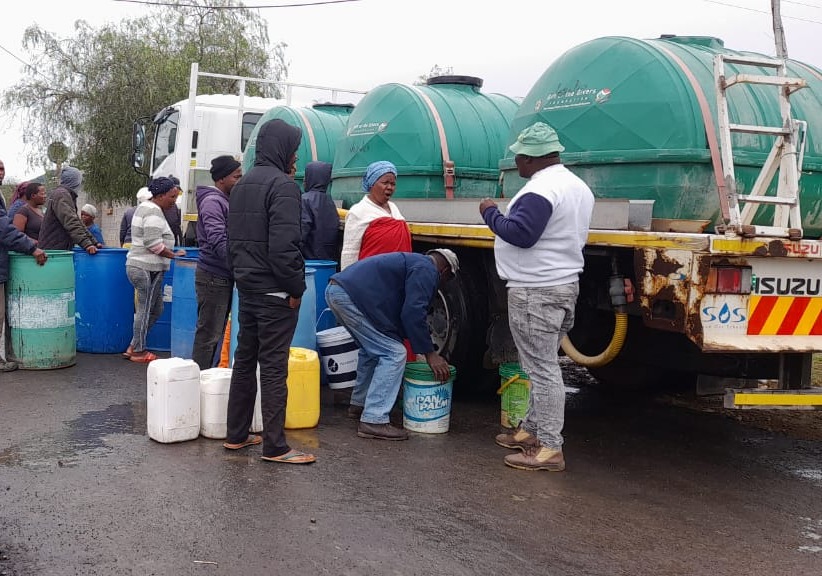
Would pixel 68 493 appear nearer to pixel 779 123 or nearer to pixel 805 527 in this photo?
pixel 805 527

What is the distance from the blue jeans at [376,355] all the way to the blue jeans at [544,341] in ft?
2.93

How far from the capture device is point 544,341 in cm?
467

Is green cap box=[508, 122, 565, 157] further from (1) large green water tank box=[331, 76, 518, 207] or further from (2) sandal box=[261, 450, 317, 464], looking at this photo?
(1) large green water tank box=[331, 76, 518, 207]

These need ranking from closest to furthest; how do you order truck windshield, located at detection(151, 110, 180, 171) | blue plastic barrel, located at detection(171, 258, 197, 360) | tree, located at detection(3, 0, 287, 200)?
blue plastic barrel, located at detection(171, 258, 197, 360) < truck windshield, located at detection(151, 110, 180, 171) < tree, located at detection(3, 0, 287, 200)

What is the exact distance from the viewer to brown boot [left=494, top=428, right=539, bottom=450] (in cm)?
505

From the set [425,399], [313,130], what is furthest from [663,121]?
[313,130]

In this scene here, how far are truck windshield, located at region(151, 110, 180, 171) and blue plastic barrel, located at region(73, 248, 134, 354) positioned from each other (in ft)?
17.3

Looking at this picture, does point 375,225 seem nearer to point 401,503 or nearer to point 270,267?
point 270,267

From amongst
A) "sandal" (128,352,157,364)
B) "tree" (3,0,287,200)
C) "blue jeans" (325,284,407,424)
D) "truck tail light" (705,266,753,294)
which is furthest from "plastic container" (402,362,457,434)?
"tree" (3,0,287,200)

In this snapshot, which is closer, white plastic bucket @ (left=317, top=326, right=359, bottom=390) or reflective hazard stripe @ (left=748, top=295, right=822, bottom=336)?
reflective hazard stripe @ (left=748, top=295, right=822, bottom=336)

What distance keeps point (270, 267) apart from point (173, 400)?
105 cm

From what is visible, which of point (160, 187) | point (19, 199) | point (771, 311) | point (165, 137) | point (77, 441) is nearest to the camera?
point (771, 311)

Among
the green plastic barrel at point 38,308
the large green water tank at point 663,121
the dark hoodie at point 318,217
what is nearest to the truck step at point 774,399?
the large green water tank at point 663,121

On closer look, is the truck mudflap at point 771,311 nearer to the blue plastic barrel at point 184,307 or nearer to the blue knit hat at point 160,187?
the blue plastic barrel at point 184,307
